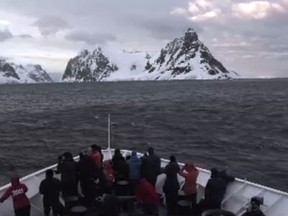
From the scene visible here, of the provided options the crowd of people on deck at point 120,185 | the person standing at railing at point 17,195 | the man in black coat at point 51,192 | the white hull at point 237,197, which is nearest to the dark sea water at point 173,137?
the white hull at point 237,197

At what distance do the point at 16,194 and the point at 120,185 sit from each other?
388 centimetres

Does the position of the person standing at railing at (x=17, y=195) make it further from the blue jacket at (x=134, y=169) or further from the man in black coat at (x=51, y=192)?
the blue jacket at (x=134, y=169)

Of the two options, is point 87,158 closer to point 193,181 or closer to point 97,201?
point 97,201

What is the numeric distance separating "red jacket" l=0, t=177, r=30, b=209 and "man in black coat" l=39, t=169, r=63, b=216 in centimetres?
64

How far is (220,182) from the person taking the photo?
1387 centimetres

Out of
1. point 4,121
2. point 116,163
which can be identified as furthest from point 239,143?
point 4,121

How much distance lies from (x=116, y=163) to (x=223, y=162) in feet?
62.3

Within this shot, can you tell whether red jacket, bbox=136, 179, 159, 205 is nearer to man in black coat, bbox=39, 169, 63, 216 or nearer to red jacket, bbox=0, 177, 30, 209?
man in black coat, bbox=39, 169, 63, 216

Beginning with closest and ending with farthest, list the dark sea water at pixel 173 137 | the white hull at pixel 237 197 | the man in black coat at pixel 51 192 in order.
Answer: the man in black coat at pixel 51 192 < the white hull at pixel 237 197 < the dark sea water at pixel 173 137

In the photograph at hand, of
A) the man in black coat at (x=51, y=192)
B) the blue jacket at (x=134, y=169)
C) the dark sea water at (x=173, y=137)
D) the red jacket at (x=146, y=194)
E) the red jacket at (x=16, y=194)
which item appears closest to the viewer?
the red jacket at (x=16, y=194)

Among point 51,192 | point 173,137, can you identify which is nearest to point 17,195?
point 51,192

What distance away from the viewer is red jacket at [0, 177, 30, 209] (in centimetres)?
1307

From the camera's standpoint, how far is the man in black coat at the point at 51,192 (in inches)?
533

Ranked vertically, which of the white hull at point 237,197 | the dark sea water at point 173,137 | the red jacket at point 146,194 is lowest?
the dark sea water at point 173,137
